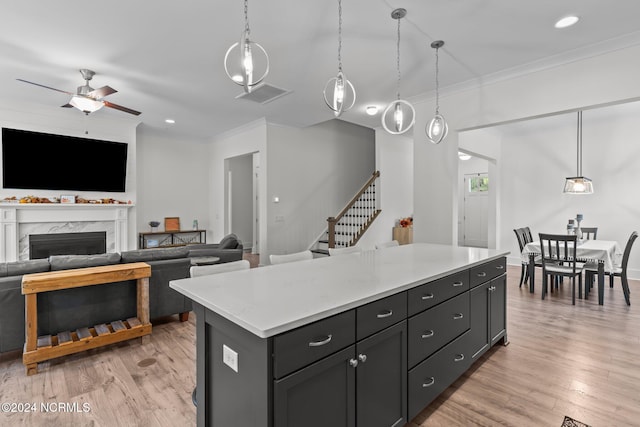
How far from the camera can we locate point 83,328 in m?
3.05

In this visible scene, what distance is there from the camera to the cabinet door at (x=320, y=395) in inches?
49.0

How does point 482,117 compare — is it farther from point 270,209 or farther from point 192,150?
point 192,150

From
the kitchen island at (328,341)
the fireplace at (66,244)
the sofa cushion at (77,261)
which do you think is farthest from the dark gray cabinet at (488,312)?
the fireplace at (66,244)

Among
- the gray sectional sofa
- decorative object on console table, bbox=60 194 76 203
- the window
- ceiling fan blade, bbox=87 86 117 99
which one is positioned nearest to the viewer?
the gray sectional sofa

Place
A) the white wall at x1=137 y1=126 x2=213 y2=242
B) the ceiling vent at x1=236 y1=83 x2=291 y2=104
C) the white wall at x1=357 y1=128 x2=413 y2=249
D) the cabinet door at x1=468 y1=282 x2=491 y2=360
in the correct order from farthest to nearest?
the white wall at x1=137 y1=126 x2=213 y2=242 → the white wall at x1=357 y1=128 x2=413 y2=249 → the ceiling vent at x1=236 y1=83 x2=291 y2=104 → the cabinet door at x1=468 y1=282 x2=491 y2=360

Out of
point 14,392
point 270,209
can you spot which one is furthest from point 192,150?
point 14,392

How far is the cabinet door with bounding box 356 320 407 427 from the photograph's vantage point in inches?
60.9

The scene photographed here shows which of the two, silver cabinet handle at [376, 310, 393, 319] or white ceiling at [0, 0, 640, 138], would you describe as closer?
silver cabinet handle at [376, 310, 393, 319]

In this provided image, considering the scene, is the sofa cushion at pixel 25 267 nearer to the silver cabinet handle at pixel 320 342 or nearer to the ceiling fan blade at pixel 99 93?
the ceiling fan blade at pixel 99 93

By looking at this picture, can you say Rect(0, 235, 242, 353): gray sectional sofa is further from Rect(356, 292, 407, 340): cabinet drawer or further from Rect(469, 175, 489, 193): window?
Rect(469, 175, 489, 193): window

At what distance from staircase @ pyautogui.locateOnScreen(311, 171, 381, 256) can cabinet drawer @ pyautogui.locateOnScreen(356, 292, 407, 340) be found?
16.9 feet

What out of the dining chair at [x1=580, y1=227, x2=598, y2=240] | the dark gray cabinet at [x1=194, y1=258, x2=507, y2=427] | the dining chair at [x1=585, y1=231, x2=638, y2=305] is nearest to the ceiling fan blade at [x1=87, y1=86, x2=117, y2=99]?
the dark gray cabinet at [x1=194, y1=258, x2=507, y2=427]

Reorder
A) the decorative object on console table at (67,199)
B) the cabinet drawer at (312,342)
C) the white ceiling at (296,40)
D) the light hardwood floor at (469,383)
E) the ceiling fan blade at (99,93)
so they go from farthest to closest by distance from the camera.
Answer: the decorative object on console table at (67,199), the ceiling fan blade at (99,93), the white ceiling at (296,40), the light hardwood floor at (469,383), the cabinet drawer at (312,342)

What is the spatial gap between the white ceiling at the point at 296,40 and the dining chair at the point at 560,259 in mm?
2281
